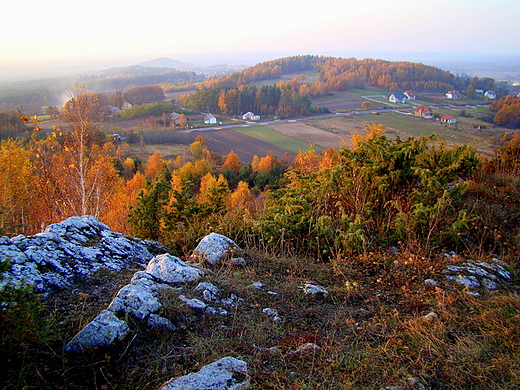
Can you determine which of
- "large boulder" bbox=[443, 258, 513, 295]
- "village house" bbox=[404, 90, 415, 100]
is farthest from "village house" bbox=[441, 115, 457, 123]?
"large boulder" bbox=[443, 258, 513, 295]

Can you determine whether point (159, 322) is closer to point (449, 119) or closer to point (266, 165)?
point (266, 165)

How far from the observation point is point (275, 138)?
5272 cm

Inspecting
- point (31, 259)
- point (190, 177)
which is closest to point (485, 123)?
point (190, 177)

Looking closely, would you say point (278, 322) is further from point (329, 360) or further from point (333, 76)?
point (333, 76)

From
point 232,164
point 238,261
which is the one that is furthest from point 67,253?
point 232,164

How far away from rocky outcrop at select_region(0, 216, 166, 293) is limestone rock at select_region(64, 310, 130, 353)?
933mm

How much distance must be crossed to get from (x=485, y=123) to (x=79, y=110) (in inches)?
2408

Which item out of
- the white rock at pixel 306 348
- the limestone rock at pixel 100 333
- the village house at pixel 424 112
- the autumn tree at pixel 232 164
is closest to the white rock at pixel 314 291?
the white rock at pixel 306 348

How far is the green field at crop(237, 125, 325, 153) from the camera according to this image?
47.0 metres

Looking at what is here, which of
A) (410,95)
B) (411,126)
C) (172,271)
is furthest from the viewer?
(410,95)

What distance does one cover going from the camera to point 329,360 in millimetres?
2770

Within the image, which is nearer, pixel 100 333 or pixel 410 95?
pixel 100 333

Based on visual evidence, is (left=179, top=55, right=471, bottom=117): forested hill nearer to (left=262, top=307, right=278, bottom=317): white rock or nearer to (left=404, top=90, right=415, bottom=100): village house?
(left=404, top=90, right=415, bottom=100): village house

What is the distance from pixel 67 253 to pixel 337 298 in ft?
11.5
